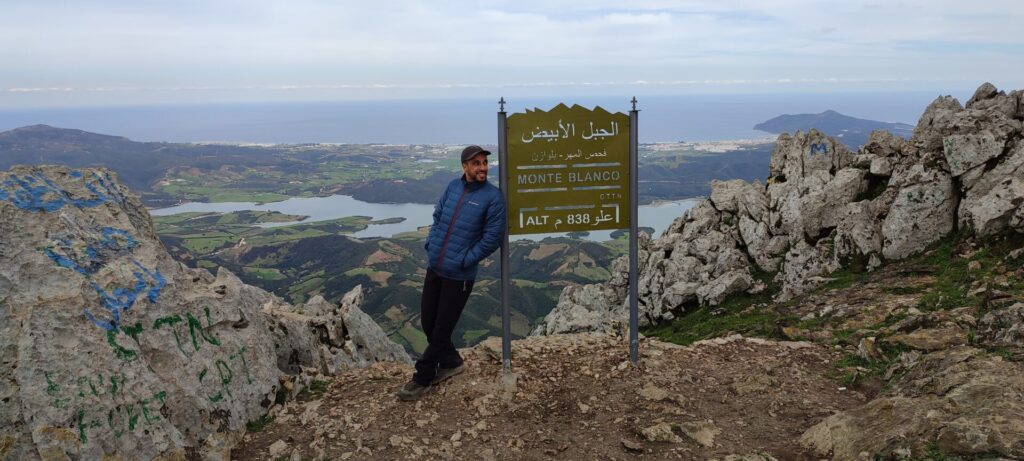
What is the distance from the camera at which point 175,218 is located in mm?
192625

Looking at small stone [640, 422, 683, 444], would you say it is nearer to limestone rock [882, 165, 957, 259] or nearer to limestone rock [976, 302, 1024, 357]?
limestone rock [976, 302, 1024, 357]

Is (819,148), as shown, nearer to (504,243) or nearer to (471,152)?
(504,243)

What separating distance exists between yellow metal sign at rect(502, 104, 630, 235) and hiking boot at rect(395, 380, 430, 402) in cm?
290

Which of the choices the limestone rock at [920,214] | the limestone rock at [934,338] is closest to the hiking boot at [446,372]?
the limestone rock at [934,338]

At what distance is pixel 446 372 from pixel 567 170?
3.91m

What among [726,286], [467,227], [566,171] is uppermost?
[566,171]

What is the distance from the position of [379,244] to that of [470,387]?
152412 millimetres

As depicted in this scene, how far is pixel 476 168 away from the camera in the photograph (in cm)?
809

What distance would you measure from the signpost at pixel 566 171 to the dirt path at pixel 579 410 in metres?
1.13

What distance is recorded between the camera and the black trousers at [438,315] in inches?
332

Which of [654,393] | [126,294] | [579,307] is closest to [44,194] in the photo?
[126,294]

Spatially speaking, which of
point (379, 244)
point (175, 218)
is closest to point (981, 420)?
point (379, 244)

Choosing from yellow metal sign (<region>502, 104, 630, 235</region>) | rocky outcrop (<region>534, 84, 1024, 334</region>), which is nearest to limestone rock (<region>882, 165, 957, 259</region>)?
rocky outcrop (<region>534, 84, 1024, 334</region>)

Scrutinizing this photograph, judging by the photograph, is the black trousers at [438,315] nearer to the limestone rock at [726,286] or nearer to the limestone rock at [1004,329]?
the limestone rock at [1004,329]
